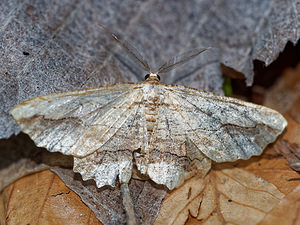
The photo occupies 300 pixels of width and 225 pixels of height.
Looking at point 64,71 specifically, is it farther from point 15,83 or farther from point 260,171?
point 260,171

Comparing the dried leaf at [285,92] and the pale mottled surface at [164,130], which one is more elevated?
the dried leaf at [285,92]

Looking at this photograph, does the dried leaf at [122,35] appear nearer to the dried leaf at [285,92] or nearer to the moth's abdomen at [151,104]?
the moth's abdomen at [151,104]

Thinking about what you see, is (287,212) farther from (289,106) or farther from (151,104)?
(289,106)

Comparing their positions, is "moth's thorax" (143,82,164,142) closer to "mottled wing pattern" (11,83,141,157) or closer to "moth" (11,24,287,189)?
"moth" (11,24,287,189)

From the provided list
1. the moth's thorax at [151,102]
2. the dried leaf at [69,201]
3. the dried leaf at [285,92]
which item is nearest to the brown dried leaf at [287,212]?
the dried leaf at [69,201]

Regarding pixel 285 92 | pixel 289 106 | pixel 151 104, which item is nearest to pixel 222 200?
pixel 151 104

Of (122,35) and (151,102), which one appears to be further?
(122,35)
